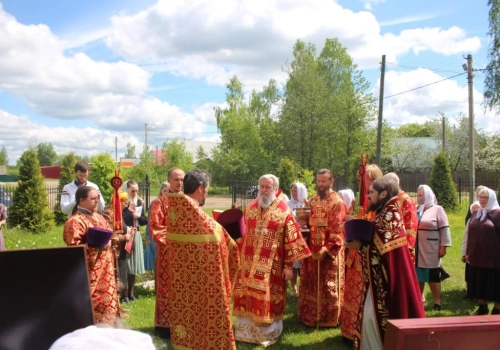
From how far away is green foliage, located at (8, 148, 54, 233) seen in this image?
1454 centimetres

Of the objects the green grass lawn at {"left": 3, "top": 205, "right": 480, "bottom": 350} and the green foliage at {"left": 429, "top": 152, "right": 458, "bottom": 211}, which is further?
the green foliage at {"left": 429, "top": 152, "right": 458, "bottom": 211}

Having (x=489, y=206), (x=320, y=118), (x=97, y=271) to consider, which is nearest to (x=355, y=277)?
(x=489, y=206)

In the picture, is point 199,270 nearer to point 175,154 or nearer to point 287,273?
point 287,273

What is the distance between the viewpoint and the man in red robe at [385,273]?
3.74 meters

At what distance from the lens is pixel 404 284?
3.73 metres

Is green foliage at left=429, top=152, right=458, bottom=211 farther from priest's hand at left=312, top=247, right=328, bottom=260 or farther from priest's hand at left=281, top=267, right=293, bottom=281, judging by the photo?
priest's hand at left=281, top=267, right=293, bottom=281

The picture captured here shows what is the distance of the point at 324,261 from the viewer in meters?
5.99

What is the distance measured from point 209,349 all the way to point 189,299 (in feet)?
1.50

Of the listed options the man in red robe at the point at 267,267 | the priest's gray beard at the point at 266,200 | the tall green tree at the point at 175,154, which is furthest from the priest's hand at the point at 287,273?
the tall green tree at the point at 175,154

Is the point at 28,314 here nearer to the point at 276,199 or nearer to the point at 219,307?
the point at 219,307

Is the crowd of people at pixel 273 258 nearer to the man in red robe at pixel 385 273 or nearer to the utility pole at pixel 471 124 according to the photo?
the man in red robe at pixel 385 273

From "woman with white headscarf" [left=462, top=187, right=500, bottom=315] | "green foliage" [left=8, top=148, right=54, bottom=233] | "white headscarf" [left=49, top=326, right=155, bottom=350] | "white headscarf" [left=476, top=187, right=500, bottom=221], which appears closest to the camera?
"white headscarf" [left=49, top=326, right=155, bottom=350]

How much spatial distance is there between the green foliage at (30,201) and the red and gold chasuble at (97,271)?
11467mm

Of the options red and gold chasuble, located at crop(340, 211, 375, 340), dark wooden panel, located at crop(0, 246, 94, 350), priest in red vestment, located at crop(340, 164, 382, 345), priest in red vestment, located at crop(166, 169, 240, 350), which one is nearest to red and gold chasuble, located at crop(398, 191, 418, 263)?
priest in red vestment, located at crop(340, 164, 382, 345)
